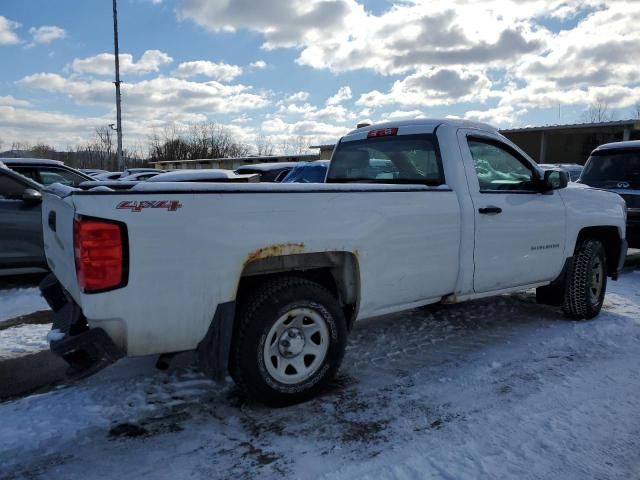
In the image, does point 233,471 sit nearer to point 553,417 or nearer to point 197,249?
point 197,249

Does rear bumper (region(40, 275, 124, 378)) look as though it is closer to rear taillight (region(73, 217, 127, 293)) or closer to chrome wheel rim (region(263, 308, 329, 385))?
rear taillight (region(73, 217, 127, 293))

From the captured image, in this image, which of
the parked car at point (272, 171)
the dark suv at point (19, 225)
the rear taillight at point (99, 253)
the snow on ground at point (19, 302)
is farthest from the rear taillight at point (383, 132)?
the parked car at point (272, 171)

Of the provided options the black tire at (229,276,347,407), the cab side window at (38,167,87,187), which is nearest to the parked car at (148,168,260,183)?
the cab side window at (38,167,87,187)

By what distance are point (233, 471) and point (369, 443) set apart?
773 mm

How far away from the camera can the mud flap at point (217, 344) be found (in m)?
2.91

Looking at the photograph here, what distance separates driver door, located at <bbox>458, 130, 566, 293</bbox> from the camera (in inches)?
164

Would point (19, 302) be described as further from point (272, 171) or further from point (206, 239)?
point (272, 171)

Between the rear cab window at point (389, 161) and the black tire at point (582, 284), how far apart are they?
200 centimetres

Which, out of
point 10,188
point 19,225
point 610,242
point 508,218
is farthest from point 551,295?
point 10,188

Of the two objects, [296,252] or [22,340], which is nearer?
[296,252]

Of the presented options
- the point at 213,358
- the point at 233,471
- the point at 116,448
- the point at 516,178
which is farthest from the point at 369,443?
the point at 516,178

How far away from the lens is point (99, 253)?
257cm

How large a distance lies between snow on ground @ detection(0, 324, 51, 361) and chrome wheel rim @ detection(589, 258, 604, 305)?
535 cm

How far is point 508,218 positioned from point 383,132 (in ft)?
4.48
